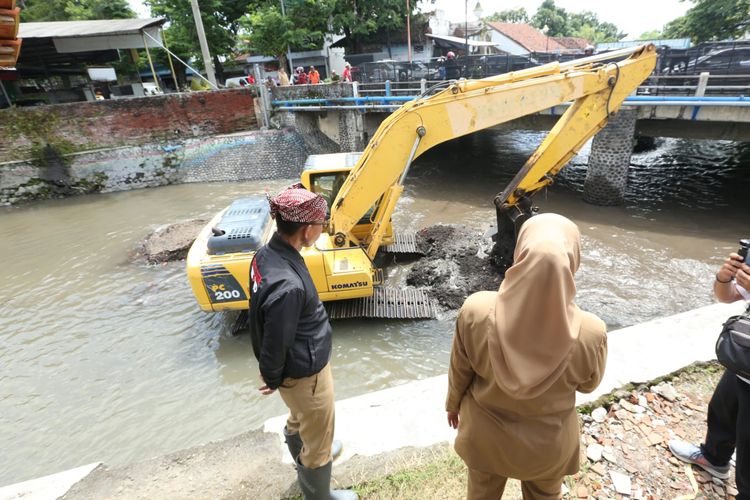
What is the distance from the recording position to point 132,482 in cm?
258

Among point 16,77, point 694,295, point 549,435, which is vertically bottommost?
point 694,295

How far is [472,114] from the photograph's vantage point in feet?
15.1

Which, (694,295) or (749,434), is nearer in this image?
(749,434)

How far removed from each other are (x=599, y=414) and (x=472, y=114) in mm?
3466

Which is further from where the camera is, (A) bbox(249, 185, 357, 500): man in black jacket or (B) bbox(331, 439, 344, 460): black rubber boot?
(B) bbox(331, 439, 344, 460): black rubber boot

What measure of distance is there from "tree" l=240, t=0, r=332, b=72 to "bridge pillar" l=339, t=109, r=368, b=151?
7.98 m

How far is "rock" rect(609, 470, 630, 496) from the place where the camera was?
6.95ft

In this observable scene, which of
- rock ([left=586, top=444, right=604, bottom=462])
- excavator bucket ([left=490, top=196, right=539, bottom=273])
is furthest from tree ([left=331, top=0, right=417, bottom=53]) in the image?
rock ([left=586, top=444, right=604, bottom=462])

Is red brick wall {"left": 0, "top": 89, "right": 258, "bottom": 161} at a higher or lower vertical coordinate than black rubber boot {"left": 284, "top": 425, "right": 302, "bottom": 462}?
higher

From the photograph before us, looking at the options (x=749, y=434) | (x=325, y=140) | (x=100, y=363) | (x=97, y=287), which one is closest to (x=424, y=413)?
(x=749, y=434)

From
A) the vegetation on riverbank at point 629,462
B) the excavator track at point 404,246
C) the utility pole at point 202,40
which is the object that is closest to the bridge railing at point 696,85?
the excavator track at point 404,246

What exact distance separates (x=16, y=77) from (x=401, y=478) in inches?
897

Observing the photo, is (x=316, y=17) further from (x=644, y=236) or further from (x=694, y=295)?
(x=694, y=295)

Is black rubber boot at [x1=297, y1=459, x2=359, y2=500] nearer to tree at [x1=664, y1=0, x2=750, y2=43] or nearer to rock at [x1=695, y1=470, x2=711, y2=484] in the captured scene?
rock at [x1=695, y1=470, x2=711, y2=484]
